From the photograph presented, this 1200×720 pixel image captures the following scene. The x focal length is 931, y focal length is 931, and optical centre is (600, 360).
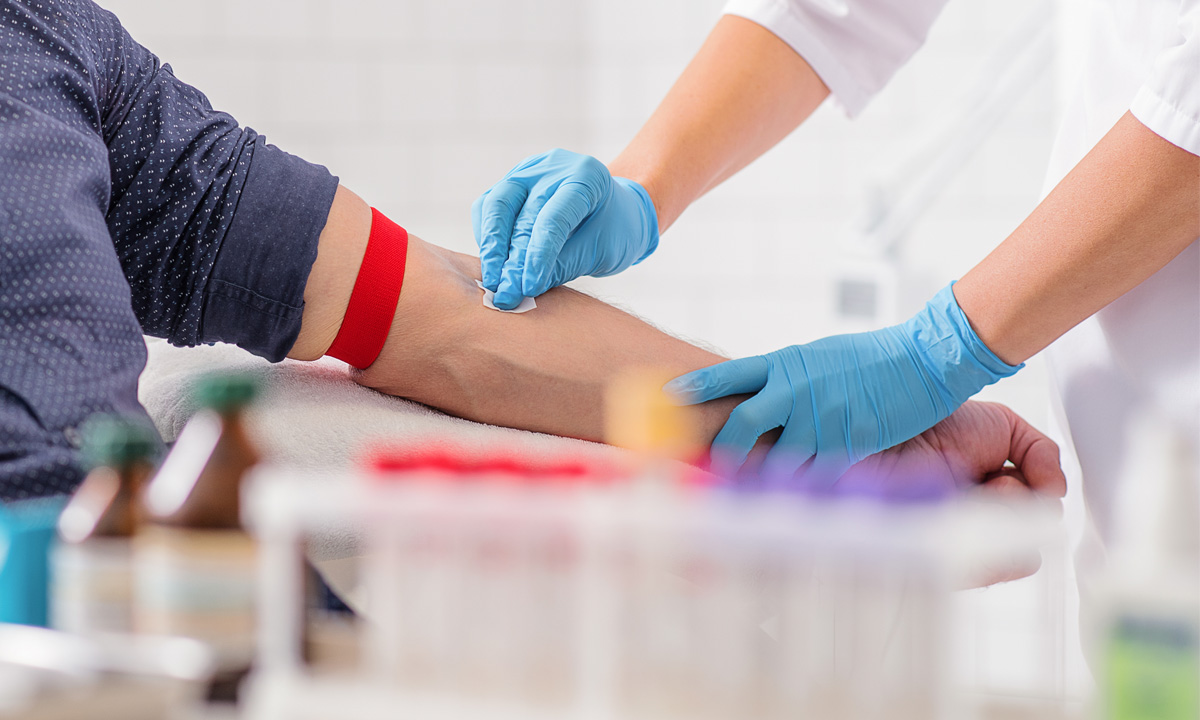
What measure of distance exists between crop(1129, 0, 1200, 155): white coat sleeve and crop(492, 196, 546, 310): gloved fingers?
0.67m

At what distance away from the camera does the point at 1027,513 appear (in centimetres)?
40

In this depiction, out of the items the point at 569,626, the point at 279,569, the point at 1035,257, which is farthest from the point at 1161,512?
the point at 1035,257

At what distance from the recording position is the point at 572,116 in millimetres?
2807

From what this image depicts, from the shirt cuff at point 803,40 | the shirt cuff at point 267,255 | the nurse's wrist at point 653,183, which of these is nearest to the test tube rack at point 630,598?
the shirt cuff at point 267,255

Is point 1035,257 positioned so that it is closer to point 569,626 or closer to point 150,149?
point 569,626

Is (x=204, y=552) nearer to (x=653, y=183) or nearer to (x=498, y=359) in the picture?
(x=498, y=359)

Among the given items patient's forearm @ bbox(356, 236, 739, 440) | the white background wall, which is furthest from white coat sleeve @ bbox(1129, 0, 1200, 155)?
the white background wall

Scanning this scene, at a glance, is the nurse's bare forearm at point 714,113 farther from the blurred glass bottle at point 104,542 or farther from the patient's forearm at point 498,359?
the blurred glass bottle at point 104,542

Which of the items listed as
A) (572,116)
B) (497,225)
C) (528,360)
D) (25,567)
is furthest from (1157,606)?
(572,116)

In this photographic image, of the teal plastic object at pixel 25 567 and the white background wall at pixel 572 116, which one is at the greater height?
the white background wall at pixel 572 116

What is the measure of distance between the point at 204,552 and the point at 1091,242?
881mm

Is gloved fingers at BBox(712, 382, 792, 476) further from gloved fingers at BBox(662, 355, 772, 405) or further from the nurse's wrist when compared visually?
the nurse's wrist

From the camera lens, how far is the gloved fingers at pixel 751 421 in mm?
1084

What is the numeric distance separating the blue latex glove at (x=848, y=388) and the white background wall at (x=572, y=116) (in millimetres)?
1328
